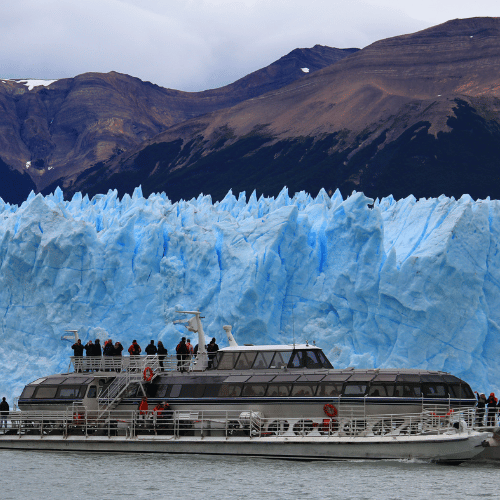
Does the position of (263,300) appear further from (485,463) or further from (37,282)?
(485,463)

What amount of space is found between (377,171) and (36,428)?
81.0 metres

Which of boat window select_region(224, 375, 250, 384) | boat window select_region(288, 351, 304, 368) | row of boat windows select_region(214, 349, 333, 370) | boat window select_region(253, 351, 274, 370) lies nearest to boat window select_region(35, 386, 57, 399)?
row of boat windows select_region(214, 349, 333, 370)

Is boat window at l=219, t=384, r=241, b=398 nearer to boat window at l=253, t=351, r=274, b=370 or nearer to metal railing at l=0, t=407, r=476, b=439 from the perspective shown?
metal railing at l=0, t=407, r=476, b=439

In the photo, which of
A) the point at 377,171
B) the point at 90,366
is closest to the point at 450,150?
the point at 377,171

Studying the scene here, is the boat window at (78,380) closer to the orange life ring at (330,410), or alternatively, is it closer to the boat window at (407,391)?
the orange life ring at (330,410)

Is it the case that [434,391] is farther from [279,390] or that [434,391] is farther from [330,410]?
[279,390]

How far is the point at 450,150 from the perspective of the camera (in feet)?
332

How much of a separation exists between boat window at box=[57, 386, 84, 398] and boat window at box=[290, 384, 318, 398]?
24.0ft

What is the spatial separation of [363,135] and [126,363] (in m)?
85.7

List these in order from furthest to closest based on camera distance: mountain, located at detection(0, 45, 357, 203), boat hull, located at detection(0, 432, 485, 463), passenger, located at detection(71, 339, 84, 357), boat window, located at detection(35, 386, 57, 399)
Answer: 1. mountain, located at detection(0, 45, 357, 203)
2. passenger, located at detection(71, 339, 84, 357)
3. boat window, located at detection(35, 386, 57, 399)
4. boat hull, located at detection(0, 432, 485, 463)

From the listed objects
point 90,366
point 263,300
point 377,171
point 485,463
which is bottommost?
point 485,463

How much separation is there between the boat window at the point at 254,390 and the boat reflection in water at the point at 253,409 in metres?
0.03

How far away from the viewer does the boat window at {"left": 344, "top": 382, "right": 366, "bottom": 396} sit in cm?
2386

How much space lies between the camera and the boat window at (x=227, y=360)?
26531mm
